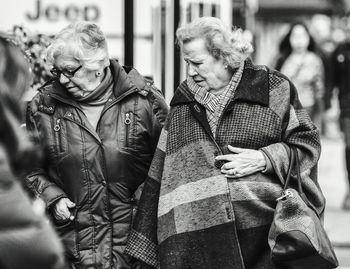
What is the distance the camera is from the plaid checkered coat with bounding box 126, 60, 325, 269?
400 centimetres

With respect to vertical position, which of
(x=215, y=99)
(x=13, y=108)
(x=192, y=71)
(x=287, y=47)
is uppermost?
(x=13, y=108)

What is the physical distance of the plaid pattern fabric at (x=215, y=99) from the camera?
409 centimetres

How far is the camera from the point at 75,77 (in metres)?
4.22

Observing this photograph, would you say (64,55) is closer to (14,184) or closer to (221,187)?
(221,187)

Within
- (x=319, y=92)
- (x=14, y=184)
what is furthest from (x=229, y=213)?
(x=319, y=92)

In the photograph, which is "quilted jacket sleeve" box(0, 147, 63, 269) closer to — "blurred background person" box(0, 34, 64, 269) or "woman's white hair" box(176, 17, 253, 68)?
"blurred background person" box(0, 34, 64, 269)

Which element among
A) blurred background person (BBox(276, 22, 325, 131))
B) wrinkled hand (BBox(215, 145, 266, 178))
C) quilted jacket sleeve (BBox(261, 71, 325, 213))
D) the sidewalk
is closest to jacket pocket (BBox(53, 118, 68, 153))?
wrinkled hand (BBox(215, 145, 266, 178))

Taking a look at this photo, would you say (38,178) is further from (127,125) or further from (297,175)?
(297,175)

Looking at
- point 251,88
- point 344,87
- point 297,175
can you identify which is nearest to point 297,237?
point 297,175

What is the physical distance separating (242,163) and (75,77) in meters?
0.89

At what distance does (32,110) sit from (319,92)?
237 inches

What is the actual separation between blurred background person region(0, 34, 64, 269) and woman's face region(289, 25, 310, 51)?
7224 millimetres

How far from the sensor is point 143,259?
4.21 metres

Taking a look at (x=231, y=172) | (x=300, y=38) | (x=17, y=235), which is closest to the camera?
(x=17, y=235)
